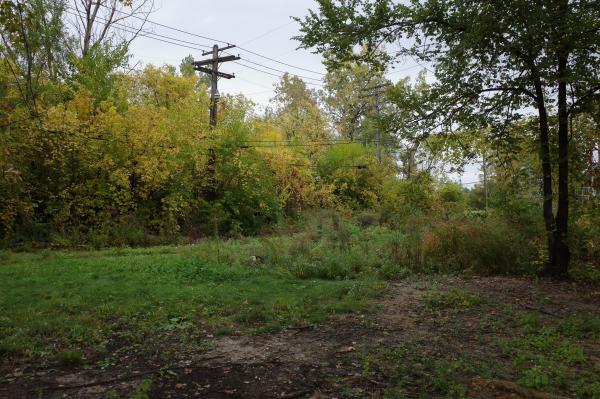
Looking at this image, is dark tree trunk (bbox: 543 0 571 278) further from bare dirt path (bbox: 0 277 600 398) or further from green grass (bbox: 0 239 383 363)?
green grass (bbox: 0 239 383 363)

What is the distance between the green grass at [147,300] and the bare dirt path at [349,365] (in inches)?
23.8

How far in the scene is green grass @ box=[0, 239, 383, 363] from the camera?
6098mm

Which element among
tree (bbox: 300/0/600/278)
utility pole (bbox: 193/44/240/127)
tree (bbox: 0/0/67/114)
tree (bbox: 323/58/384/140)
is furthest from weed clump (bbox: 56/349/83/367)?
tree (bbox: 323/58/384/140)

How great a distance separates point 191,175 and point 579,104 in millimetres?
15906

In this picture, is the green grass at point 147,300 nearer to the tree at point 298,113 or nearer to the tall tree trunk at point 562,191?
the tall tree trunk at point 562,191

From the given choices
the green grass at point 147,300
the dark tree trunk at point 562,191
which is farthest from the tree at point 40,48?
the dark tree trunk at point 562,191

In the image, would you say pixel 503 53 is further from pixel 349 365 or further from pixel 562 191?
pixel 349 365

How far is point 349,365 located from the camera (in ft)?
16.7

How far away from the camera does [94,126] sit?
690 inches

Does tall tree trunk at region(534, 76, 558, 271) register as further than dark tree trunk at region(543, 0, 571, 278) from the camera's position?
Yes

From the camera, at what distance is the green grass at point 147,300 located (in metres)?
6.10

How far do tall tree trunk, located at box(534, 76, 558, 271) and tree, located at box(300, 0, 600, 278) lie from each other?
0.7 inches

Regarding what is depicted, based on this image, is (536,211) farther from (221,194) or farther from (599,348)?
(221,194)

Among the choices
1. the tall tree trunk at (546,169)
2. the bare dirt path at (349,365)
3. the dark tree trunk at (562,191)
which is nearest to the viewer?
the bare dirt path at (349,365)
